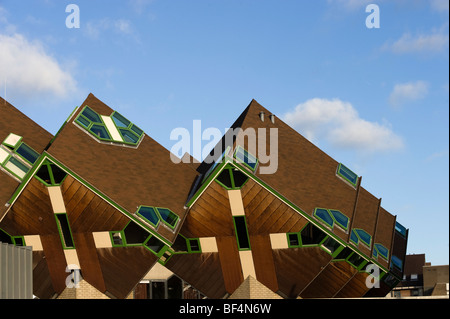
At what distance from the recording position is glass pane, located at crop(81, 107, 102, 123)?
3762 centimetres

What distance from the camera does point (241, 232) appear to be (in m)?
35.2

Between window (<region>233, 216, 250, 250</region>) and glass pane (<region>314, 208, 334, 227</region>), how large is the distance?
3.99 metres

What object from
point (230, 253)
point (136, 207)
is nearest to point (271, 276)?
point (230, 253)

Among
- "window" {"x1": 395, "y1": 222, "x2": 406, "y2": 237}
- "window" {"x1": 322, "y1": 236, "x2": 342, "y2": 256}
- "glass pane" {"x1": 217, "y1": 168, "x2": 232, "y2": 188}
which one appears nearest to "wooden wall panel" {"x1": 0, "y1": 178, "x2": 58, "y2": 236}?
"glass pane" {"x1": 217, "y1": 168, "x2": 232, "y2": 188}

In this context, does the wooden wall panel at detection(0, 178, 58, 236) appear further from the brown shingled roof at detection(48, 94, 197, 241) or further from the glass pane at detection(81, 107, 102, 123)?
the glass pane at detection(81, 107, 102, 123)

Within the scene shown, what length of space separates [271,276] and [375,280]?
24.2ft

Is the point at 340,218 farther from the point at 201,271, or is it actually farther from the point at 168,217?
the point at 168,217

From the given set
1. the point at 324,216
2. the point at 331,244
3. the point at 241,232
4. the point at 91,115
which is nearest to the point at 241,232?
the point at 241,232

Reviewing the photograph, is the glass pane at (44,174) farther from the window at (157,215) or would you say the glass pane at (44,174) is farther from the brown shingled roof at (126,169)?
the window at (157,215)

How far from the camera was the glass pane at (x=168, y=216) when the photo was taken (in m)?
35.2

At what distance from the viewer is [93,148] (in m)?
36.2

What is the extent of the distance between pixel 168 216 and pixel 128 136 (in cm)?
646

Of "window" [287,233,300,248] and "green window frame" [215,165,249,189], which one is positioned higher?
"green window frame" [215,165,249,189]
